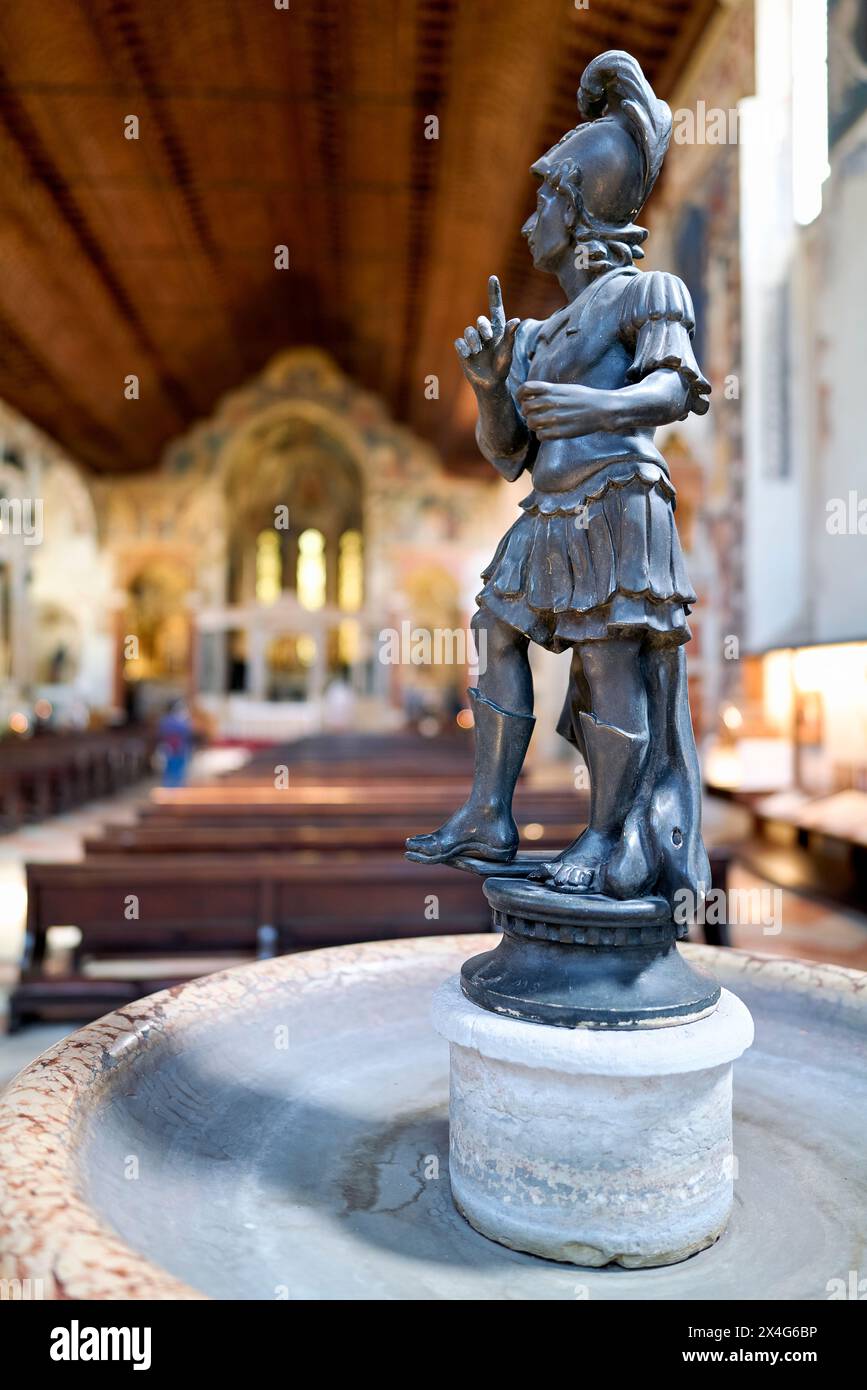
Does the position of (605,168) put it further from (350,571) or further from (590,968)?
(350,571)

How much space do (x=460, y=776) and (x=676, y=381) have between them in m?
7.31

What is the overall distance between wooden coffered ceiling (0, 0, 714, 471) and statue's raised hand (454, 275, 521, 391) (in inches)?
329

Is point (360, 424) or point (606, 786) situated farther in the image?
point (360, 424)

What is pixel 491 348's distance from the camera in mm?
1987

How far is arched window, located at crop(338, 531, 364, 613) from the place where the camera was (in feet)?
96.8

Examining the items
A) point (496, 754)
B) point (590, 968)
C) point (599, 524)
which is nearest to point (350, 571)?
point (496, 754)

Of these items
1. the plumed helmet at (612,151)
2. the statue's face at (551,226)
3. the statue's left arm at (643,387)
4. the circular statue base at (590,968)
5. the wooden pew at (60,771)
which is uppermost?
the plumed helmet at (612,151)

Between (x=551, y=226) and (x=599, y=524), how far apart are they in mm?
637

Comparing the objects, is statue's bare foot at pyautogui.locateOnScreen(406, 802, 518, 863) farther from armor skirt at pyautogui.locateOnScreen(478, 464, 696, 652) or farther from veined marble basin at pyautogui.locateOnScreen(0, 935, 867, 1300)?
veined marble basin at pyautogui.locateOnScreen(0, 935, 867, 1300)

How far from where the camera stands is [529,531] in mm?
1971

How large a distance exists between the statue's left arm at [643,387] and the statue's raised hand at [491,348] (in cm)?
15

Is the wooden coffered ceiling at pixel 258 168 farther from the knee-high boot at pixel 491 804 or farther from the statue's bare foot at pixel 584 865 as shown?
the statue's bare foot at pixel 584 865

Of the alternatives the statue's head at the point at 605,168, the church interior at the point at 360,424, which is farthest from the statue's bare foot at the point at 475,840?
the statue's head at the point at 605,168

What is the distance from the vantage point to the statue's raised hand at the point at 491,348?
197cm
